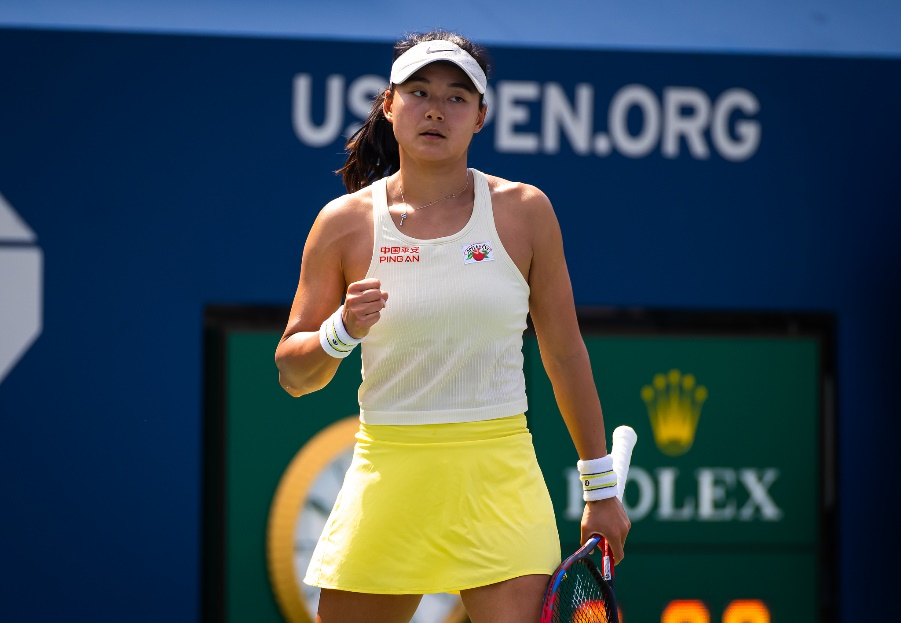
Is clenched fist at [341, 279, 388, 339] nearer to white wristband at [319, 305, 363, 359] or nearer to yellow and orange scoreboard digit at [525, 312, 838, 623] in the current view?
white wristband at [319, 305, 363, 359]

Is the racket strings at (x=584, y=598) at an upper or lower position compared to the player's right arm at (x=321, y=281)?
lower

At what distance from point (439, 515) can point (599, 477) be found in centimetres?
33

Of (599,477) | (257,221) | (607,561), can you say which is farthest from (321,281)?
(257,221)

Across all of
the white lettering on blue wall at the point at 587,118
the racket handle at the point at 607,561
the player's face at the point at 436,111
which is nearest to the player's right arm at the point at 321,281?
the player's face at the point at 436,111

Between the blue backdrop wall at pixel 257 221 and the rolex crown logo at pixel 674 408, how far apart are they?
22 centimetres

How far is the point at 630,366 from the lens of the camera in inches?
183

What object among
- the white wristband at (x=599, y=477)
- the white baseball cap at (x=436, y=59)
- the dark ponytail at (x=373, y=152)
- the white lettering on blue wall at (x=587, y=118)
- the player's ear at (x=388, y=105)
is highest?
the white lettering on blue wall at (x=587, y=118)

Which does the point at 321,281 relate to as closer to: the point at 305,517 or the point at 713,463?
the point at 305,517

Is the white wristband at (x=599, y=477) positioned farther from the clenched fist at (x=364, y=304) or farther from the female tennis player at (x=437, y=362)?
the clenched fist at (x=364, y=304)

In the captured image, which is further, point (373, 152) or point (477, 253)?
point (373, 152)

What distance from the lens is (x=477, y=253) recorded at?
7.94 feet

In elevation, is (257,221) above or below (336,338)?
above

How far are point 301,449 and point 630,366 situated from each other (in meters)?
1.12

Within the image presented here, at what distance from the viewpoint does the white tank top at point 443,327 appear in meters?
2.39
